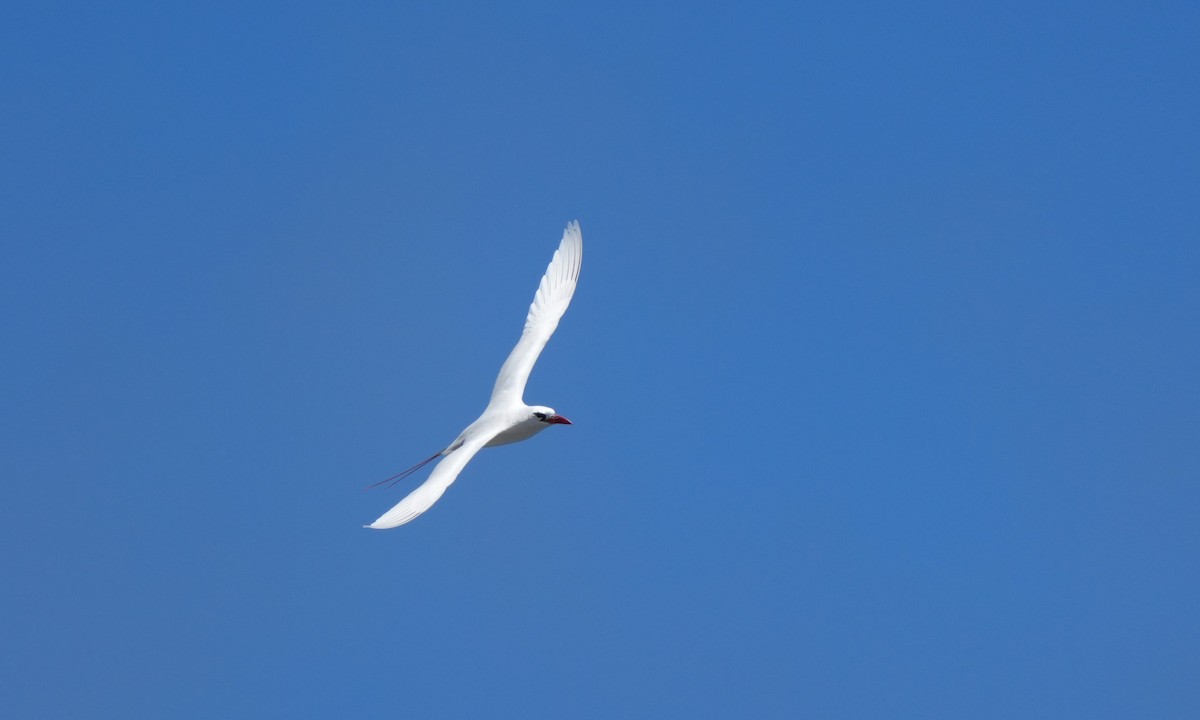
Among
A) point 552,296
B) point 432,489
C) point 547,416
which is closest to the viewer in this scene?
point 432,489

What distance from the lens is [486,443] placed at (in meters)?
24.6

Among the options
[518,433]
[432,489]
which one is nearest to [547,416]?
[518,433]

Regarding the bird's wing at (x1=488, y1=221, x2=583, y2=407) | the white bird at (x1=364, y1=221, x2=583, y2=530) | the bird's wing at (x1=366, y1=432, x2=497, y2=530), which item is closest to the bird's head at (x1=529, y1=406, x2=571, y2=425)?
the white bird at (x1=364, y1=221, x2=583, y2=530)

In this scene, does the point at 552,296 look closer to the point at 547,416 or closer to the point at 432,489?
the point at 547,416

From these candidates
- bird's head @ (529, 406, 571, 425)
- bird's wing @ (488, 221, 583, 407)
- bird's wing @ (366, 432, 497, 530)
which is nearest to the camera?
bird's wing @ (366, 432, 497, 530)

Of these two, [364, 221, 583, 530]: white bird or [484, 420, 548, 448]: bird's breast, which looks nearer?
[364, 221, 583, 530]: white bird

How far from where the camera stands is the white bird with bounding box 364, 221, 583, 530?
21.1 m

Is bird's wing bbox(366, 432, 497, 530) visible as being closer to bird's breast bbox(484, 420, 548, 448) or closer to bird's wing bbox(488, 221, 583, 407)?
bird's breast bbox(484, 420, 548, 448)

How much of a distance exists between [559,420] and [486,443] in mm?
1717

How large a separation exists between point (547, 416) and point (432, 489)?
4500 mm

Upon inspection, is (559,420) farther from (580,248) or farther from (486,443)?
(580,248)

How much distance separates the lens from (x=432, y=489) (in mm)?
21266

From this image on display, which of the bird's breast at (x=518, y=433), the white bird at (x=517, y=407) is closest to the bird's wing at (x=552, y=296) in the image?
the white bird at (x=517, y=407)

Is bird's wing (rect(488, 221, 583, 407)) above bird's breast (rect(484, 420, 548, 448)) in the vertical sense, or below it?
above
